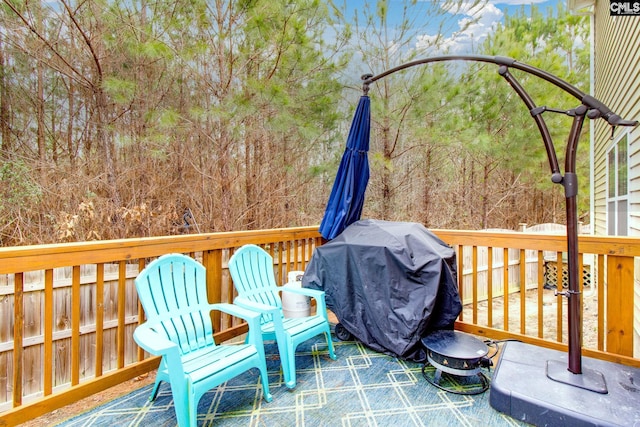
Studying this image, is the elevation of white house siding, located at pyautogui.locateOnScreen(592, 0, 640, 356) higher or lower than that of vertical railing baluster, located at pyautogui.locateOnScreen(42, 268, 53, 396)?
higher

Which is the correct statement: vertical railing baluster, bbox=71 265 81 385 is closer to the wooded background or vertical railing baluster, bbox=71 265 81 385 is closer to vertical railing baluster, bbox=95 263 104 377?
vertical railing baluster, bbox=95 263 104 377

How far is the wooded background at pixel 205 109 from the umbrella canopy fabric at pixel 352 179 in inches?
64.6

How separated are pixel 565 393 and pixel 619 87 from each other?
13.9 feet

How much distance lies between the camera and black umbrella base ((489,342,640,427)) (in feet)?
5.25

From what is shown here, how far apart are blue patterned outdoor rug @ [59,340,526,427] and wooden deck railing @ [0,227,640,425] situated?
0.32 metres

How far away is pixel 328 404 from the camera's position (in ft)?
6.54

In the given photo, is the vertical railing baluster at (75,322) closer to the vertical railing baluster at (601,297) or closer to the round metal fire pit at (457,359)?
the round metal fire pit at (457,359)

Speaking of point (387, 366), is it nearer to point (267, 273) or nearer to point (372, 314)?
point (372, 314)

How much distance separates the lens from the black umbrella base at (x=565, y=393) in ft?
5.25

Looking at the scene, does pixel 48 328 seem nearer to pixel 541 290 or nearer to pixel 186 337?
pixel 186 337

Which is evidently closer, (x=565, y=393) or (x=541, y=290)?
(x=565, y=393)

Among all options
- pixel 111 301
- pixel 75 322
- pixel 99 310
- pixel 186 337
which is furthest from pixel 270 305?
pixel 111 301

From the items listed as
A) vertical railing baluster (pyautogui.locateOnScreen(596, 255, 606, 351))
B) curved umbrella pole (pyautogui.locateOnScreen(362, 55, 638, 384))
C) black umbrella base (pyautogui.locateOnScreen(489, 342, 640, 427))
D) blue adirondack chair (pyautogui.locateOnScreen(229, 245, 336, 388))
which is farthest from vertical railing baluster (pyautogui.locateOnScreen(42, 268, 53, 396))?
vertical railing baluster (pyautogui.locateOnScreen(596, 255, 606, 351))

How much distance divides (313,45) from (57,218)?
443cm
